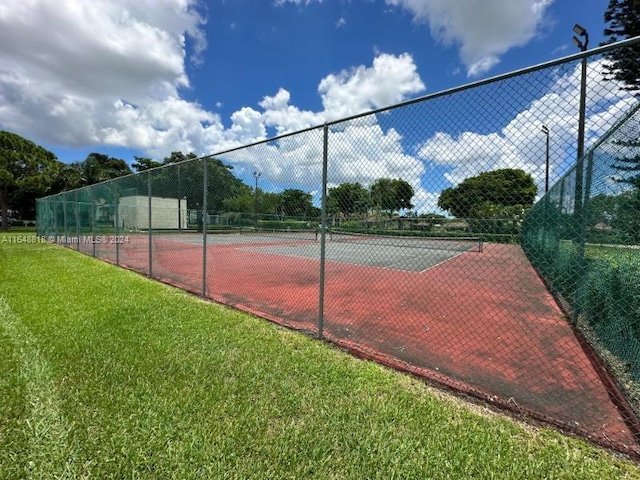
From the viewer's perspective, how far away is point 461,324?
4918mm

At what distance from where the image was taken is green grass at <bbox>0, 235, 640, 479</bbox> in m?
1.99

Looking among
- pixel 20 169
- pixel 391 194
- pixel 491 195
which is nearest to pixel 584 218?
pixel 491 195

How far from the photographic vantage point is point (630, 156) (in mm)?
2850

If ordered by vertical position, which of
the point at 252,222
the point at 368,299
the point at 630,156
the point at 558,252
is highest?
the point at 630,156

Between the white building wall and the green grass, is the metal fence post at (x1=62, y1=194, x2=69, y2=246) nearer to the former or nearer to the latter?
the white building wall

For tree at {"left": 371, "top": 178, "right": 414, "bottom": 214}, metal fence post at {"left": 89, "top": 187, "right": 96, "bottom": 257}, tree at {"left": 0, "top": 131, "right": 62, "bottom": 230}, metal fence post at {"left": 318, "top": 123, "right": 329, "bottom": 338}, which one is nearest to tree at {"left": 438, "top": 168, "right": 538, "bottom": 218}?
tree at {"left": 371, "top": 178, "right": 414, "bottom": 214}

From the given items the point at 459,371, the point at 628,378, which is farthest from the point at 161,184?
the point at 628,378

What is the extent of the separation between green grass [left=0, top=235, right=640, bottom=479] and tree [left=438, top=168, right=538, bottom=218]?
5.23 ft

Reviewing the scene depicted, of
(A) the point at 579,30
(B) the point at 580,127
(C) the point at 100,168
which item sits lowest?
(B) the point at 580,127

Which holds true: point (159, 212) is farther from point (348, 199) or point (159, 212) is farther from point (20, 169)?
point (20, 169)

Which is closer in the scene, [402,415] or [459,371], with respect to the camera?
[402,415]

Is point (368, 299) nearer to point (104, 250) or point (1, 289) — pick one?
point (1, 289)

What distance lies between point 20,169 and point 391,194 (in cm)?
3638

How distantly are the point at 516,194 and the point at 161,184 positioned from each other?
25.0 ft
